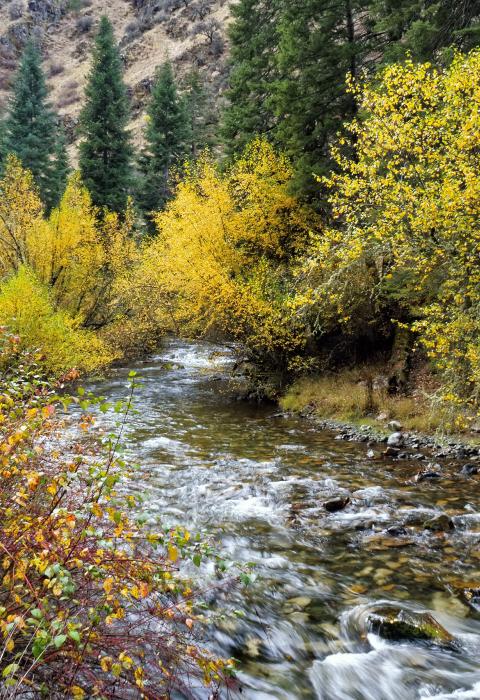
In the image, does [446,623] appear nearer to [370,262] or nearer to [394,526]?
[394,526]

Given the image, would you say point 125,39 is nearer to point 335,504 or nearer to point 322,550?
point 335,504

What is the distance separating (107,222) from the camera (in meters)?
23.6

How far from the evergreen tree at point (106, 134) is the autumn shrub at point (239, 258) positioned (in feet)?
47.8

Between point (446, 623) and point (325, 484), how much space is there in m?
3.91

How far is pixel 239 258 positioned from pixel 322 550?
43.2ft

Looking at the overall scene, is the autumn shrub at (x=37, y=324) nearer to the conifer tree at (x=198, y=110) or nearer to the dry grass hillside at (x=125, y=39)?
the conifer tree at (x=198, y=110)

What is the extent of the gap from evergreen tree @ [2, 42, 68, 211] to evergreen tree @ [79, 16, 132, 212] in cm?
571

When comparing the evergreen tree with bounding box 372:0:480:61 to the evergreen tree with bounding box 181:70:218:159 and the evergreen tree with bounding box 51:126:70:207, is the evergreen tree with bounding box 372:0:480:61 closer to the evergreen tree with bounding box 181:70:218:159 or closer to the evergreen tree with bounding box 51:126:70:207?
the evergreen tree with bounding box 51:126:70:207

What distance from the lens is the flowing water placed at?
4203mm

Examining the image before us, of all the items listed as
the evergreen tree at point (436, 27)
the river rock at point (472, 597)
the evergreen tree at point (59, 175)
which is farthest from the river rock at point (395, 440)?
the evergreen tree at point (59, 175)

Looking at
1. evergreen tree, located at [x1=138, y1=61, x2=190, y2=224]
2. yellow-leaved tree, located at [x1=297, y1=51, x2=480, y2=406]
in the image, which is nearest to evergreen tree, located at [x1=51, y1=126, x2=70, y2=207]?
evergreen tree, located at [x1=138, y1=61, x2=190, y2=224]

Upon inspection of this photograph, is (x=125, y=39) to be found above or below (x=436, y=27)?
above

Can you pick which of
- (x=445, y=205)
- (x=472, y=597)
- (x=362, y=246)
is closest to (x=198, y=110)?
(x=362, y=246)

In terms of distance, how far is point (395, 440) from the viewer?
11.2 m
